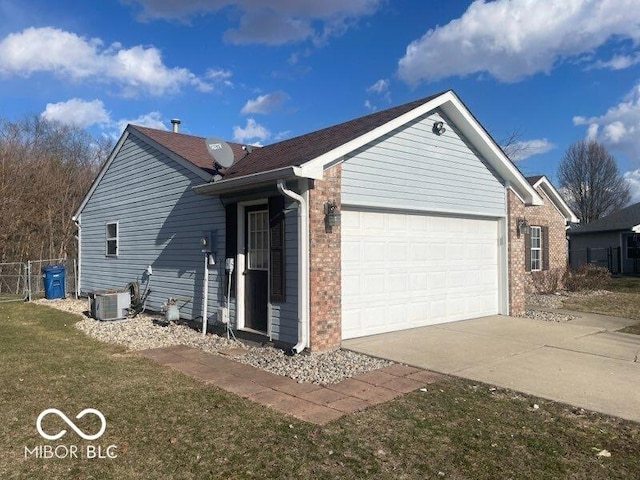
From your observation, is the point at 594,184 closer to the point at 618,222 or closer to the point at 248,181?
the point at 618,222

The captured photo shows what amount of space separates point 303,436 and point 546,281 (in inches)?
611

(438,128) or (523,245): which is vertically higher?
(438,128)

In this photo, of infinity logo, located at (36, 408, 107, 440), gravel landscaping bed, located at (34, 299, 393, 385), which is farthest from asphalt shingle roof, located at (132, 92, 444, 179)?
infinity logo, located at (36, 408, 107, 440)

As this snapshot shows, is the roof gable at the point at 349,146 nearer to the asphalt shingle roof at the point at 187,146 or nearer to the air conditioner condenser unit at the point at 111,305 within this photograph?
the asphalt shingle roof at the point at 187,146

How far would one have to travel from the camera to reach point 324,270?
749cm

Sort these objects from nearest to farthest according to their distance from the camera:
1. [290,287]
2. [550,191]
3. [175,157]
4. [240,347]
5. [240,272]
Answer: [290,287], [240,347], [240,272], [175,157], [550,191]

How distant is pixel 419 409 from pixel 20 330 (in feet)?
28.1

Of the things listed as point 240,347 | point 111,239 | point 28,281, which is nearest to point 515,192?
point 240,347

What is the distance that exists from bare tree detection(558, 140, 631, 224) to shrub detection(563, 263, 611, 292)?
3078 centimetres

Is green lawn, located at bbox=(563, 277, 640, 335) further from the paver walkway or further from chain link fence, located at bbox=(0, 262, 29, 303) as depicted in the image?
chain link fence, located at bbox=(0, 262, 29, 303)

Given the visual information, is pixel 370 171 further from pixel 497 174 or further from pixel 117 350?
pixel 117 350

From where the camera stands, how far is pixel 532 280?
1716cm

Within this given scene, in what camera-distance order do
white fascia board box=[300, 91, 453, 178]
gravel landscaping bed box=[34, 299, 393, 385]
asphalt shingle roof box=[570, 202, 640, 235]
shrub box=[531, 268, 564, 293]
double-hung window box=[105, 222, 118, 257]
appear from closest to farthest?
gravel landscaping bed box=[34, 299, 393, 385] → white fascia board box=[300, 91, 453, 178] → double-hung window box=[105, 222, 118, 257] → shrub box=[531, 268, 564, 293] → asphalt shingle roof box=[570, 202, 640, 235]

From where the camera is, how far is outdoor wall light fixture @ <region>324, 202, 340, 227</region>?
7539 millimetres
